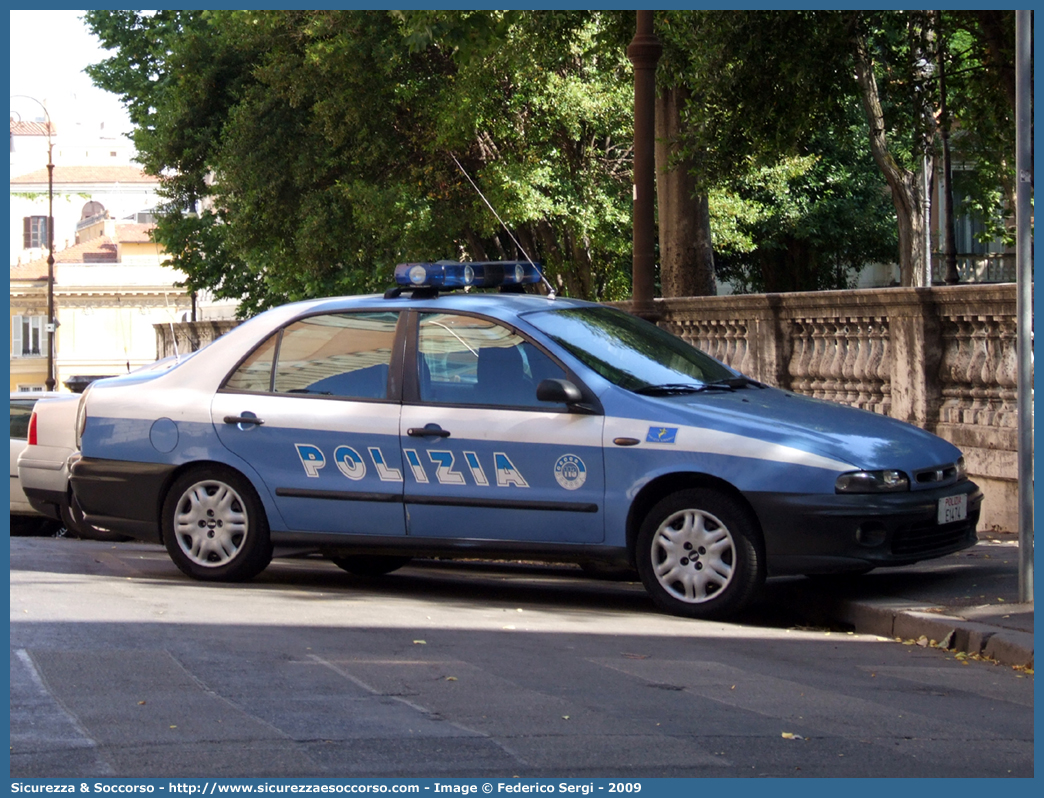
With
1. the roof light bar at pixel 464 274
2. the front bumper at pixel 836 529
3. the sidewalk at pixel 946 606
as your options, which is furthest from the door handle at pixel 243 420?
the sidewalk at pixel 946 606

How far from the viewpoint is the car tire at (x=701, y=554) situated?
745cm

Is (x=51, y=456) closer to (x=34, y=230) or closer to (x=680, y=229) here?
(x=680, y=229)

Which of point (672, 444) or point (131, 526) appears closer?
point (672, 444)

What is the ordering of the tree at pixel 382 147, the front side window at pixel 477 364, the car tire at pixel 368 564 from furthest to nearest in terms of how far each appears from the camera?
the tree at pixel 382 147
the car tire at pixel 368 564
the front side window at pixel 477 364

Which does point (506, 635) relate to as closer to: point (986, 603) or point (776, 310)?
point (986, 603)

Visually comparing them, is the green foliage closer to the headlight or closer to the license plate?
the license plate

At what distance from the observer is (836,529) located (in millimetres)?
7293

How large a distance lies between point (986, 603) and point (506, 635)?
8.26 ft

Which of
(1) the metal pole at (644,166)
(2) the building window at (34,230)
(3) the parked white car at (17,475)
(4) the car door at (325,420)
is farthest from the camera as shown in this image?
(2) the building window at (34,230)

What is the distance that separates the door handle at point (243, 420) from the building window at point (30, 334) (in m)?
78.4

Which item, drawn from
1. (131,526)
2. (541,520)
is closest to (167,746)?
(541,520)

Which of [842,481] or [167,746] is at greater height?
[842,481]

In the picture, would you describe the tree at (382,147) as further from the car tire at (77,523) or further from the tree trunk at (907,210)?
the car tire at (77,523)

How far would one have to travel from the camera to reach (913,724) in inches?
214
